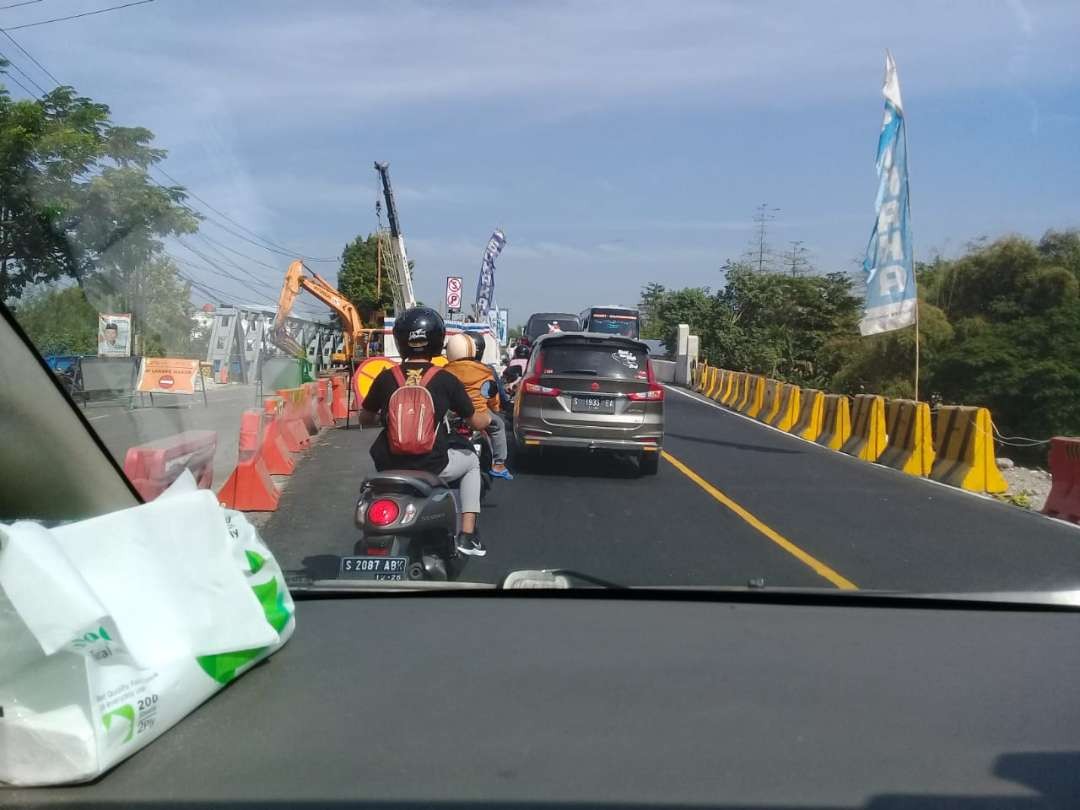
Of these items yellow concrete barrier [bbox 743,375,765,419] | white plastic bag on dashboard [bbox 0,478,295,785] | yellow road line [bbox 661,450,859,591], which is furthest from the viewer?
yellow concrete barrier [bbox 743,375,765,419]

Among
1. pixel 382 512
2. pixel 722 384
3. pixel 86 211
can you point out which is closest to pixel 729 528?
pixel 382 512

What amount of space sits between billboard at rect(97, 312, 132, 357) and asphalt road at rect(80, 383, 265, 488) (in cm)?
23

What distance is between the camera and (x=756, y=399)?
87.6 ft

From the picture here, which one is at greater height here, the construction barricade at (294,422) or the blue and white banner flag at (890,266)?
the blue and white banner flag at (890,266)

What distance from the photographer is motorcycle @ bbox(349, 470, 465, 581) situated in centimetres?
529

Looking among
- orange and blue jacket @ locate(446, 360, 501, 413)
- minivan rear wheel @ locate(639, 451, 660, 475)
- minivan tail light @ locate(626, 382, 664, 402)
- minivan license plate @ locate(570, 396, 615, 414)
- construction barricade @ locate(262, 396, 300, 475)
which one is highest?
orange and blue jacket @ locate(446, 360, 501, 413)

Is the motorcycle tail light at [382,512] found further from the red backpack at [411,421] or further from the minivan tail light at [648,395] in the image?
the minivan tail light at [648,395]

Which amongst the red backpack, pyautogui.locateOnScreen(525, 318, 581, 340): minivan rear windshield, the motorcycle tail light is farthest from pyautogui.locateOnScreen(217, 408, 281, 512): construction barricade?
pyautogui.locateOnScreen(525, 318, 581, 340): minivan rear windshield

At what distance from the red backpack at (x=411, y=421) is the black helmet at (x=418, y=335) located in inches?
14.5

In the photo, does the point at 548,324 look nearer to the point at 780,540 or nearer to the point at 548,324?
the point at 548,324

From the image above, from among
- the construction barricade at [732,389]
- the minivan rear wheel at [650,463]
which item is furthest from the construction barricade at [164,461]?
the construction barricade at [732,389]

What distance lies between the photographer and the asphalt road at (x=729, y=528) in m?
7.28

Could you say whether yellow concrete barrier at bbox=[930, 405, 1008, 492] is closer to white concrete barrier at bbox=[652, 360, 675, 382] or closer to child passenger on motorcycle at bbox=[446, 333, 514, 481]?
child passenger on motorcycle at bbox=[446, 333, 514, 481]

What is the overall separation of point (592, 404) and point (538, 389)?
0.68 meters
